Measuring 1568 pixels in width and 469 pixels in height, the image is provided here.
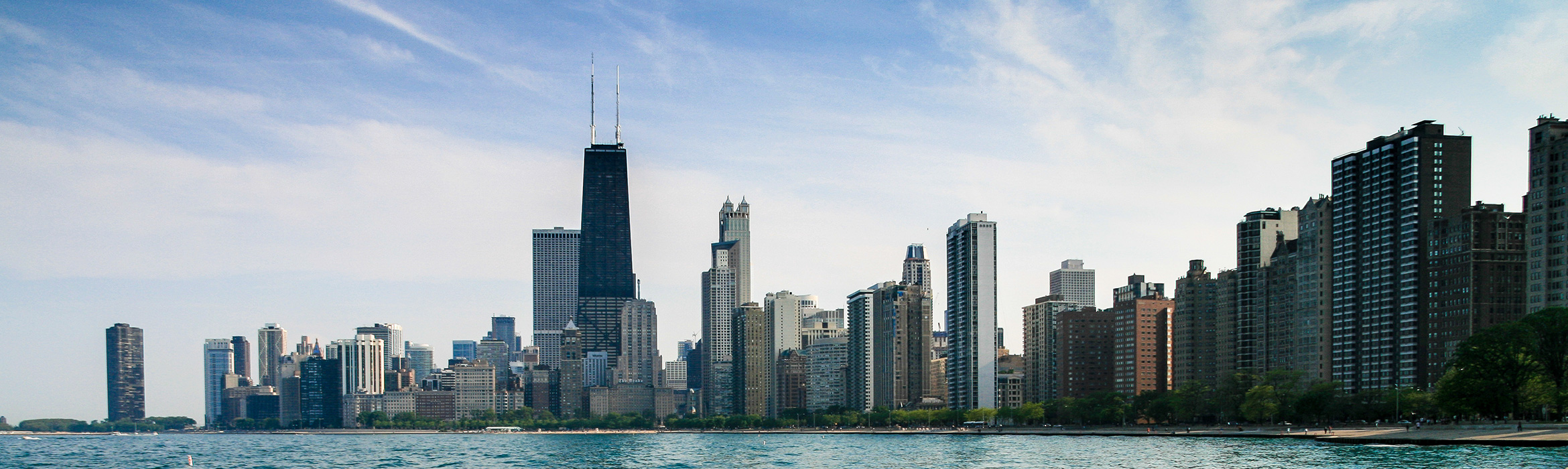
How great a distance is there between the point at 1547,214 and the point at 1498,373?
161ft

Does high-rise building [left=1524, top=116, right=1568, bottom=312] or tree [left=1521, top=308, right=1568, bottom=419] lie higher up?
high-rise building [left=1524, top=116, right=1568, bottom=312]

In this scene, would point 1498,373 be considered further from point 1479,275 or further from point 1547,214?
point 1479,275

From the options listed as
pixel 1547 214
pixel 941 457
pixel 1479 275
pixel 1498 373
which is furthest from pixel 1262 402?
pixel 941 457

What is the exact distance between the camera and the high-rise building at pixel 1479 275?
18512cm

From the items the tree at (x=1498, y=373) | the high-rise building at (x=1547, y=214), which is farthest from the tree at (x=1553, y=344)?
the high-rise building at (x=1547, y=214)

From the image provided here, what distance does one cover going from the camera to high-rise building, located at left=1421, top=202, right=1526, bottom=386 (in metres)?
185

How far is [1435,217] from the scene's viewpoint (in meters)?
197

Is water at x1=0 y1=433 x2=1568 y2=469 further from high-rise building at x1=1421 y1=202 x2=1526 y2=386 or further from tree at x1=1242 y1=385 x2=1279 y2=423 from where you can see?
high-rise building at x1=1421 y1=202 x2=1526 y2=386

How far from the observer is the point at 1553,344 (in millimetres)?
133625

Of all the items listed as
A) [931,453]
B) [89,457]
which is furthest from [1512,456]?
[89,457]

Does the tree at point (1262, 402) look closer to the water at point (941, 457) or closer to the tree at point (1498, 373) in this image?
the water at point (941, 457)

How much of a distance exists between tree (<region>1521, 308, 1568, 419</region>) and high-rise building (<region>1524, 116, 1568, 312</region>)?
119 ft

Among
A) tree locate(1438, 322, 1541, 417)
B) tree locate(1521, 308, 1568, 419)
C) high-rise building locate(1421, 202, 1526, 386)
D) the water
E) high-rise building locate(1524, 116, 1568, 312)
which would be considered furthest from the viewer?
high-rise building locate(1421, 202, 1526, 386)

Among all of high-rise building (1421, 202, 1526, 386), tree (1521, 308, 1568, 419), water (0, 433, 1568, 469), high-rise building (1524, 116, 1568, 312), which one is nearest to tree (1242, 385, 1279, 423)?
water (0, 433, 1568, 469)
